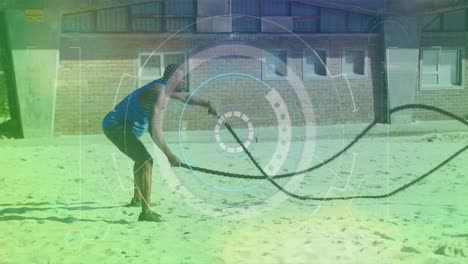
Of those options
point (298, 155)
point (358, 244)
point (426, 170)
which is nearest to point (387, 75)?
point (298, 155)

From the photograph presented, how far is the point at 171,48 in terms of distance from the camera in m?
14.0

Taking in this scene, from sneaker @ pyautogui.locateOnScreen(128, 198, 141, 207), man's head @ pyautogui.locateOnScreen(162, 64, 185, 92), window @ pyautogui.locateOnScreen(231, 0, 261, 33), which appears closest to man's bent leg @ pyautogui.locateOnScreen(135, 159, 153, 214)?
sneaker @ pyautogui.locateOnScreen(128, 198, 141, 207)

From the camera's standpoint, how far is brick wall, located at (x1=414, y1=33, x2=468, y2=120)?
16.0 meters

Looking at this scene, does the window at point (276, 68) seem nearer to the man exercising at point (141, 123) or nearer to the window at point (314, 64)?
the window at point (314, 64)

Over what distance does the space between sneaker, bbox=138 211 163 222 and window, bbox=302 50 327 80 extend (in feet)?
30.3

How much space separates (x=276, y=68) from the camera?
1484 centimetres

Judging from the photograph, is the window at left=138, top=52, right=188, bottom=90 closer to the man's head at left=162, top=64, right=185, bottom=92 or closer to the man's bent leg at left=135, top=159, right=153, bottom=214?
the man's head at left=162, top=64, right=185, bottom=92

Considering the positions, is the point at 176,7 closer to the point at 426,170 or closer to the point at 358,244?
the point at 426,170

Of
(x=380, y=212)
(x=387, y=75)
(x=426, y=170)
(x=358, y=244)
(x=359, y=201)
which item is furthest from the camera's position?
(x=387, y=75)

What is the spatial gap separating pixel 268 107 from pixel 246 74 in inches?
38.1

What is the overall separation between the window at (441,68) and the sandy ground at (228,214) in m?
5.59

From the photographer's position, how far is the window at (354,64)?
15383 millimetres

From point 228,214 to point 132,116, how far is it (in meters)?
1.49

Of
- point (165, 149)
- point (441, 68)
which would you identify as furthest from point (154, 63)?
point (165, 149)
